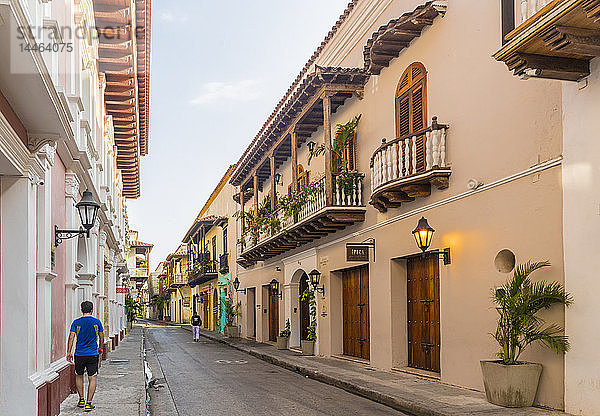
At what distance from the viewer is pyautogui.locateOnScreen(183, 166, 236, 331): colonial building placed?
40.8 meters

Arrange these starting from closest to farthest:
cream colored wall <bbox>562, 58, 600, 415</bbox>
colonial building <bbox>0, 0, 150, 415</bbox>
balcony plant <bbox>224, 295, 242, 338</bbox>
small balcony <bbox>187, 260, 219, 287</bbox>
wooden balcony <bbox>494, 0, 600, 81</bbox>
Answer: colonial building <bbox>0, 0, 150, 415</bbox> < wooden balcony <bbox>494, 0, 600, 81</bbox> < cream colored wall <bbox>562, 58, 600, 415</bbox> < balcony plant <bbox>224, 295, 242, 338</bbox> < small balcony <bbox>187, 260, 219, 287</bbox>

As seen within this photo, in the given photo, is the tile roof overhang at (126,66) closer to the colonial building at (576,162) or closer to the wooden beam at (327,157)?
the wooden beam at (327,157)

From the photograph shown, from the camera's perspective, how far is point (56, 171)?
428 inches

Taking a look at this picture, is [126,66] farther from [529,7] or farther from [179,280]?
[179,280]

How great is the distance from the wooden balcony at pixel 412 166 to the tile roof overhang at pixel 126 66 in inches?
238

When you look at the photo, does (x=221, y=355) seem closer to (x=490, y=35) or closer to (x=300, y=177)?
(x=300, y=177)

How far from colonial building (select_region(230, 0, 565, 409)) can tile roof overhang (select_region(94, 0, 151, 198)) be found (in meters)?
4.21

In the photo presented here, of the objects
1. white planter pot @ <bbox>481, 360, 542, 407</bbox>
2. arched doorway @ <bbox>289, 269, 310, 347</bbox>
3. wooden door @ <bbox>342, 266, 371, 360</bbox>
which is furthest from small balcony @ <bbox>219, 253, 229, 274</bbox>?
white planter pot @ <bbox>481, 360, 542, 407</bbox>

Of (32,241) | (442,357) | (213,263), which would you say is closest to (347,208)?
(442,357)

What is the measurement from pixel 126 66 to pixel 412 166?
360 inches

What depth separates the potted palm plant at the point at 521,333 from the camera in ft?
31.8

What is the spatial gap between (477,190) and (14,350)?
7.49m

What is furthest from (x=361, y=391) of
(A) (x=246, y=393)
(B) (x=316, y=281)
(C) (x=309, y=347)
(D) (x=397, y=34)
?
(C) (x=309, y=347)

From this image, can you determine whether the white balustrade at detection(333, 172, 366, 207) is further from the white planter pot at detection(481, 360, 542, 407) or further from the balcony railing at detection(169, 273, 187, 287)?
the balcony railing at detection(169, 273, 187, 287)
